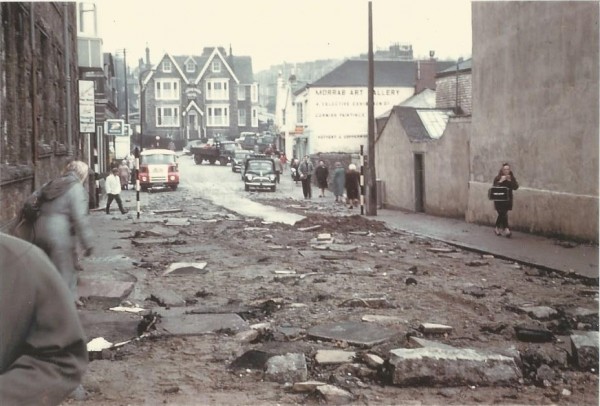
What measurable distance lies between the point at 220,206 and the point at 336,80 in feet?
108

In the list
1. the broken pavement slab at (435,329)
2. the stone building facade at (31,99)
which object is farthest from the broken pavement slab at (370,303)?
the stone building facade at (31,99)

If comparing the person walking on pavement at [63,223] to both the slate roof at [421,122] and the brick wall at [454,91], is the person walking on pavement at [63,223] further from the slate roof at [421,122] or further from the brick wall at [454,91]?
the brick wall at [454,91]

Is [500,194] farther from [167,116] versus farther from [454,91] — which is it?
[167,116]

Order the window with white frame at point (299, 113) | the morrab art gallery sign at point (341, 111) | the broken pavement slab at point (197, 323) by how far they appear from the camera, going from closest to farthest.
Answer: the broken pavement slab at point (197, 323) → the morrab art gallery sign at point (341, 111) → the window with white frame at point (299, 113)

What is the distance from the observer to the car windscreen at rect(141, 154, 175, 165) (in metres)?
40.7

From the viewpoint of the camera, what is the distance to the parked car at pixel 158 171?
40062 millimetres

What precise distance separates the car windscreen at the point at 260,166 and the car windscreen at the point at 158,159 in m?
4.25

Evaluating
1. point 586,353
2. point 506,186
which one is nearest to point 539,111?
point 506,186

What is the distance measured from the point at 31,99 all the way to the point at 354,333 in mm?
9856

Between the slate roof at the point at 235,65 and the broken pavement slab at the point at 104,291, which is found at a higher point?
the slate roof at the point at 235,65

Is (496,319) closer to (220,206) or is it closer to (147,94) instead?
(220,206)

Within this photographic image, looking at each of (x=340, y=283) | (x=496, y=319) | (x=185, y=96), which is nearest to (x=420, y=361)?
(x=496, y=319)

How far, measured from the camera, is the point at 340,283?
1080cm

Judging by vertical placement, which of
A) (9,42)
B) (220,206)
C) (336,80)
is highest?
(336,80)
